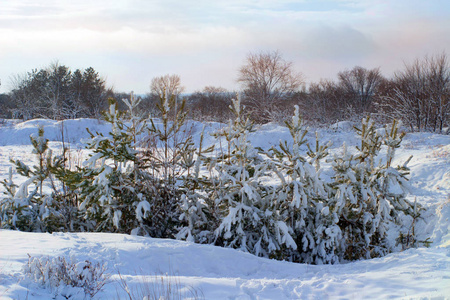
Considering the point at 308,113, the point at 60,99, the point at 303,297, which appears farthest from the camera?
the point at 60,99

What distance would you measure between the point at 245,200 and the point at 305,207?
3.39 ft

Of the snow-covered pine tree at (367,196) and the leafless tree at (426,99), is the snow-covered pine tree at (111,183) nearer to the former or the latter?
the snow-covered pine tree at (367,196)

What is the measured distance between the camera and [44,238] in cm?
495

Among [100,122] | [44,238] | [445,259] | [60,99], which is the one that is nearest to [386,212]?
[445,259]

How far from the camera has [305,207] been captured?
19.3ft

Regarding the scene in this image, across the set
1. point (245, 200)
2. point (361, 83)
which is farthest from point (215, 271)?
point (361, 83)

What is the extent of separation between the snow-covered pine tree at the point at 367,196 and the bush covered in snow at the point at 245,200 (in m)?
0.02

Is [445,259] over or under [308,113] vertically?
under

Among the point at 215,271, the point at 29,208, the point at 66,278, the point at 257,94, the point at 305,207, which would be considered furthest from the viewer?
the point at 257,94

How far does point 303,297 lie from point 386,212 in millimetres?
3229

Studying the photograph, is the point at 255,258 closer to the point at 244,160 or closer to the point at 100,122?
the point at 244,160

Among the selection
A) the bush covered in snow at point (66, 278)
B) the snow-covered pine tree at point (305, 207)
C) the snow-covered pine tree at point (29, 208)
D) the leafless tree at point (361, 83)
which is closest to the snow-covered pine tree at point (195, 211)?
the snow-covered pine tree at point (305, 207)

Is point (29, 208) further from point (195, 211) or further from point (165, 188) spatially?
point (195, 211)

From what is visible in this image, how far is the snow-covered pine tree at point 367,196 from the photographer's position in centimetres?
603
